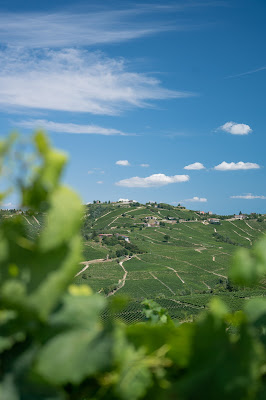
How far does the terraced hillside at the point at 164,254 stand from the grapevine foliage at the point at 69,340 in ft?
118

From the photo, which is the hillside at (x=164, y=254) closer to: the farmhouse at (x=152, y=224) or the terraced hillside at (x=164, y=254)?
the terraced hillside at (x=164, y=254)

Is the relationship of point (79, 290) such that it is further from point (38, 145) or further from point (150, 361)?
point (38, 145)

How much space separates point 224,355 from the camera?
46cm

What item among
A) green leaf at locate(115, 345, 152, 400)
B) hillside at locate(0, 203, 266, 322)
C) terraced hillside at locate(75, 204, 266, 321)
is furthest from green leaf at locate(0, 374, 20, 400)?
terraced hillside at locate(75, 204, 266, 321)

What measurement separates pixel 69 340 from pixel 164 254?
75.9 meters

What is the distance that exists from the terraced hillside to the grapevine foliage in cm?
→ 3586

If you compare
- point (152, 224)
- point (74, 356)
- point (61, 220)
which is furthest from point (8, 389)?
point (152, 224)

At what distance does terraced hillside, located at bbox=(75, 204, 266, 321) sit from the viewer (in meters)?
51.9

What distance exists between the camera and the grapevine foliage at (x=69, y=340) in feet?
1.50

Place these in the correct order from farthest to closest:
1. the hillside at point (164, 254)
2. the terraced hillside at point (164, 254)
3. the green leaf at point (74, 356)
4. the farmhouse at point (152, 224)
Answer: the farmhouse at point (152, 224) → the terraced hillside at point (164, 254) → the hillside at point (164, 254) → the green leaf at point (74, 356)

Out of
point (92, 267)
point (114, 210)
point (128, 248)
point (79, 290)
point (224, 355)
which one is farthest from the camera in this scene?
point (114, 210)

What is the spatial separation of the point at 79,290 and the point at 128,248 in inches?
3034

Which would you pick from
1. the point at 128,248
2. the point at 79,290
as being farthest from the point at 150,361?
the point at 128,248

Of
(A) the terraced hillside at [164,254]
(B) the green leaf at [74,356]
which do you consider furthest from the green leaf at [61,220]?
(A) the terraced hillside at [164,254]
